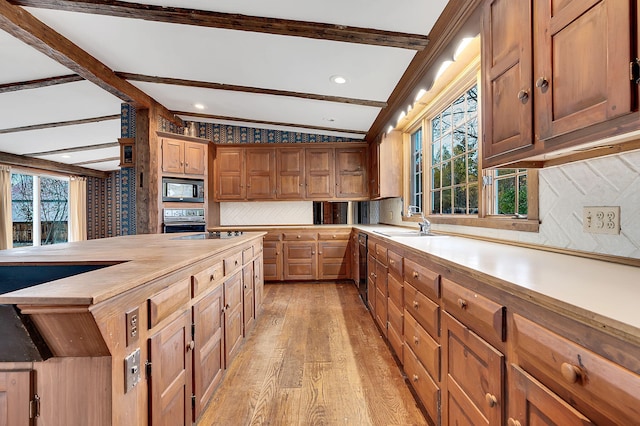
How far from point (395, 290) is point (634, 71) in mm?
1698

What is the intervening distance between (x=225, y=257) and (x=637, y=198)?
2.03 metres

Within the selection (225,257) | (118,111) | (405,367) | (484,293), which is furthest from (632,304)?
(118,111)

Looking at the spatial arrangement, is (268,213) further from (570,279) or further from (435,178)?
(570,279)

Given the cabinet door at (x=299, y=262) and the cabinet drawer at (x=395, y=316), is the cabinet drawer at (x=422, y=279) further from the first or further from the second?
the cabinet door at (x=299, y=262)

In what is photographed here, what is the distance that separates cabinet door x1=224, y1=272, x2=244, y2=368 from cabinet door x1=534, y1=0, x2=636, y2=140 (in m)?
1.93

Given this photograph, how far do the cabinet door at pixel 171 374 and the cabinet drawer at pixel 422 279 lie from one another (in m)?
1.19

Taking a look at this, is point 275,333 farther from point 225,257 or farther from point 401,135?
point 401,135

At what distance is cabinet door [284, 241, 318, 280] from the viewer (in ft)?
14.7

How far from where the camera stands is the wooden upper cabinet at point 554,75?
0.79 m

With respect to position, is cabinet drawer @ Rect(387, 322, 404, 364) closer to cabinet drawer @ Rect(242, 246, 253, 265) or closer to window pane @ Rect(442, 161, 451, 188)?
cabinet drawer @ Rect(242, 246, 253, 265)

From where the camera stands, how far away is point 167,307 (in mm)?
1144

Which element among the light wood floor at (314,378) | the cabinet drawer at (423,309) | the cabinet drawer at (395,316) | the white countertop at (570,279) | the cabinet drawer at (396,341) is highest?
the white countertop at (570,279)

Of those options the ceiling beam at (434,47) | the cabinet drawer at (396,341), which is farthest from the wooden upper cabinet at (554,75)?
the cabinet drawer at (396,341)

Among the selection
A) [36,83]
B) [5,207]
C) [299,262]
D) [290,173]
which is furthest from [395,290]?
[5,207]
